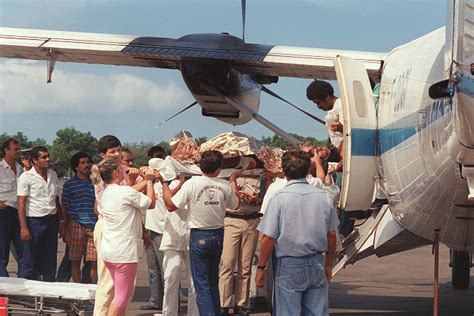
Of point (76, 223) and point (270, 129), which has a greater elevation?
point (270, 129)

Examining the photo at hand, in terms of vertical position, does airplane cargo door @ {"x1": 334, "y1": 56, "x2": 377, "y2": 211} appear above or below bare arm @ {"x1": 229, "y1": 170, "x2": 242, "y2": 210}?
above

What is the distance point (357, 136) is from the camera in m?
9.67

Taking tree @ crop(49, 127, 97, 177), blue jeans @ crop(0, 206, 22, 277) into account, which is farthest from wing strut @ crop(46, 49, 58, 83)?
tree @ crop(49, 127, 97, 177)

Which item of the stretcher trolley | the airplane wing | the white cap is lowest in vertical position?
the stretcher trolley

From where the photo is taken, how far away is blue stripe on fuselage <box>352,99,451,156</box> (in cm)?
823

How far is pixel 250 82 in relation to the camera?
1625cm

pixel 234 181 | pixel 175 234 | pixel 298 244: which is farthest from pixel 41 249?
pixel 298 244

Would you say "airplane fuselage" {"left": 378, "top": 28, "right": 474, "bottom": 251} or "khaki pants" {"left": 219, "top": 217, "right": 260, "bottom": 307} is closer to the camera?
"airplane fuselage" {"left": 378, "top": 28, "right": 474, "bottom": 251}

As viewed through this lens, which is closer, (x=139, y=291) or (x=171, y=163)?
(x=171, y=163)

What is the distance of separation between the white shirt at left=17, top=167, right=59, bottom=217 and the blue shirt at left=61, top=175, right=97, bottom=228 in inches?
8.7

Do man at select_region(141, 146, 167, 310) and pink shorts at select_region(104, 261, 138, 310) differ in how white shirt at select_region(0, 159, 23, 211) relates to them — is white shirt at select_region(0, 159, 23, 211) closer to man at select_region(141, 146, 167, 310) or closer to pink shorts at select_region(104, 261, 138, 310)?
man at select_region(141, 146, 167, 310)

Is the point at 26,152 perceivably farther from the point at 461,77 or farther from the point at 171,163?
the point at 461,77

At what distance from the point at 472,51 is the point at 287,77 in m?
8.68

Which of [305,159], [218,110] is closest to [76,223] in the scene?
[305,159]
